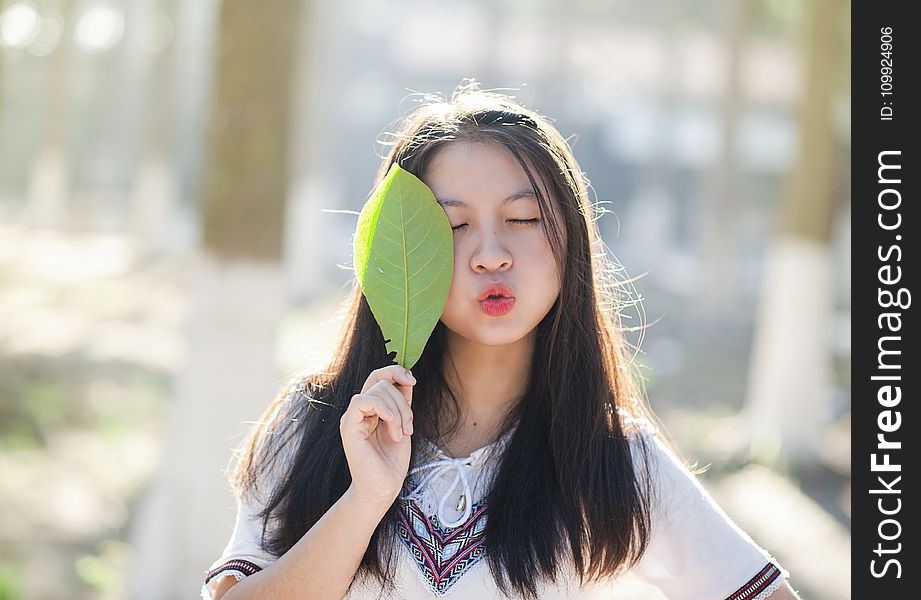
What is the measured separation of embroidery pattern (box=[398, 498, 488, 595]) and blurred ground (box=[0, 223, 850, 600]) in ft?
2.08

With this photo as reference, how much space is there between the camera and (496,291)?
181cm

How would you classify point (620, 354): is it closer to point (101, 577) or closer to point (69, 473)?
point (101, 577)

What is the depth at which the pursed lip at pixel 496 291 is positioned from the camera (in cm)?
180

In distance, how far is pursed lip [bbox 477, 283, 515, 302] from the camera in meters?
1.80

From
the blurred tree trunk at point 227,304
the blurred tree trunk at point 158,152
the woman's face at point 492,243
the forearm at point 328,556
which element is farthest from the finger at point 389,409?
the blurred tree trunk at point 158,152

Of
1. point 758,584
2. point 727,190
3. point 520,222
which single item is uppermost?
point 727,190

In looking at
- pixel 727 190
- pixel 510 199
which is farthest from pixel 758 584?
pixel 727 190

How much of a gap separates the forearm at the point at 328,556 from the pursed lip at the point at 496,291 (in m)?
0.37

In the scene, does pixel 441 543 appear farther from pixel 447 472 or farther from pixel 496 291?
pixel 496 291

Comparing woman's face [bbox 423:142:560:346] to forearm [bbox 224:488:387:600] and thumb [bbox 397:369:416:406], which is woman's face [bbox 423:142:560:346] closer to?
thumb [bbox 397:369:416:406]

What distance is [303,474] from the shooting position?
6.16ft

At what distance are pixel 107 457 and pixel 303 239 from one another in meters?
8.90

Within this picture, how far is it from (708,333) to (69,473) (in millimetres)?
10214
